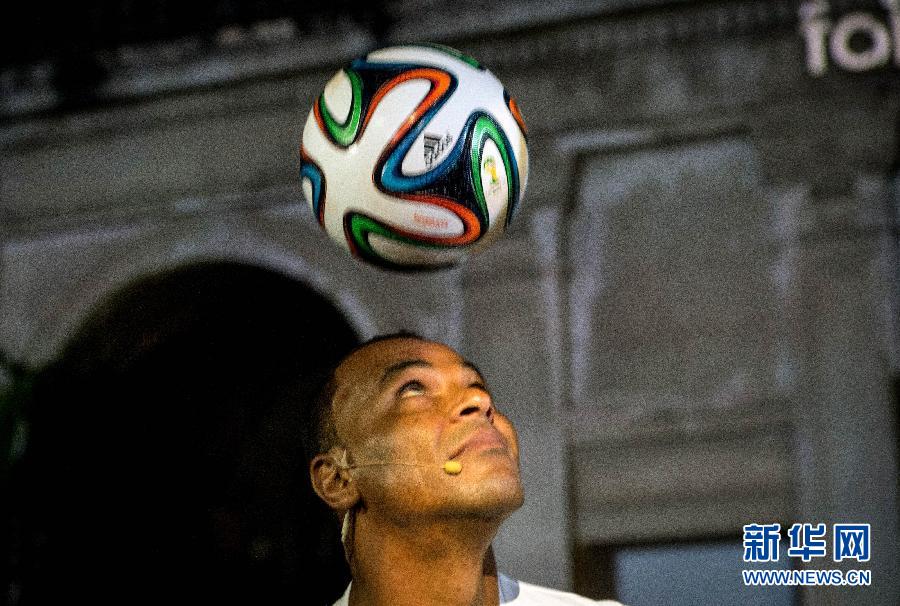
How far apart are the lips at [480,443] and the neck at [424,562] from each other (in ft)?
0.50

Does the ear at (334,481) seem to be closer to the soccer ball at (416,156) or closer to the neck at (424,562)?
the neck at (424,562)

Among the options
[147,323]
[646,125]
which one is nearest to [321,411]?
[646,125]

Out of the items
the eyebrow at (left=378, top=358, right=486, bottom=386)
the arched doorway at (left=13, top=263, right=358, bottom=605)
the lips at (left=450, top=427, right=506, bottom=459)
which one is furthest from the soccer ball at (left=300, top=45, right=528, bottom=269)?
the arched doorway at (left=13, top=263, right=358, bottom=605)

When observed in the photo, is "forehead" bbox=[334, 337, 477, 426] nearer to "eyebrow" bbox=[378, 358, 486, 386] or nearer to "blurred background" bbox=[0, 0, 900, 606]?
"eyebrow" bbox=[378, 358, 486, 386]

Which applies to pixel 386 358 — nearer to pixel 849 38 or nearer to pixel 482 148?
pixel 482 148

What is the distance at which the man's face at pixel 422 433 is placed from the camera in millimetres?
2641

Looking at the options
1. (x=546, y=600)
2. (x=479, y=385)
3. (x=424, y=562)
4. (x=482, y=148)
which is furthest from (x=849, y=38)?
(x=424, y=562)

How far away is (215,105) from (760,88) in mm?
2520

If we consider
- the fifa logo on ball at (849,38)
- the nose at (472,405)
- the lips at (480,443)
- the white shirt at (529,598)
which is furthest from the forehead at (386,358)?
the fifa logo on ball at (849,38)

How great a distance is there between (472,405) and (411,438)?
15 cm

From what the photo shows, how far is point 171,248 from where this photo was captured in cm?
588

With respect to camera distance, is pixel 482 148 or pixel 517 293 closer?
pixel 482 148

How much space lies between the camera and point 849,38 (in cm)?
504

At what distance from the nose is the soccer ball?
0.54 m
